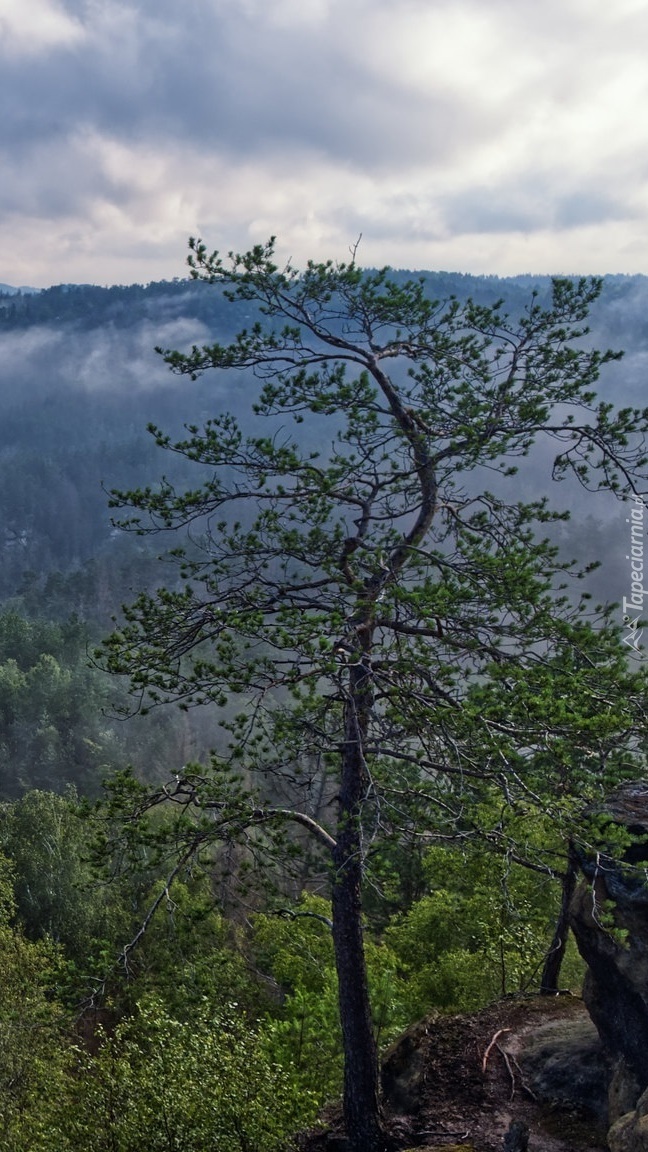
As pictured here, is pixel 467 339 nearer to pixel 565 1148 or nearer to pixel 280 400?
pixel 280 400

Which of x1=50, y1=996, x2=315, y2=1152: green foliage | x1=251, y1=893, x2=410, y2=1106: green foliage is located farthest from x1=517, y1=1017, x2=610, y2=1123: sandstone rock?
x1=251, y1=893, x2=410, y2=1106: green foliage

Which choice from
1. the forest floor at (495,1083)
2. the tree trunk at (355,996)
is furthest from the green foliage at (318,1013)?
the tree trunk at (355,996)

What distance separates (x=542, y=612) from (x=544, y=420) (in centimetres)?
272

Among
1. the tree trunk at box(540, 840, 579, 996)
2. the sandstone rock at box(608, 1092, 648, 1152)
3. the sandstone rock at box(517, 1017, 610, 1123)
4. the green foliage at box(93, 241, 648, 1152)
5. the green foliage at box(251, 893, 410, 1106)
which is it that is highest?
the green foliage at box(93, 241, 648, 1152)

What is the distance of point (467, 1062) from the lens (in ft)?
42.7

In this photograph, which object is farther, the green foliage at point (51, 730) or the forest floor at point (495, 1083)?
the green foliage at point (51, 730)

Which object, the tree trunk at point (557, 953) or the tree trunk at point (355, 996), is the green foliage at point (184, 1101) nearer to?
the tree trunk at point (355, 996)

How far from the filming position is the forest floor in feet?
37.4

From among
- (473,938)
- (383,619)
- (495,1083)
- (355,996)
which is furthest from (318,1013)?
(383,619)

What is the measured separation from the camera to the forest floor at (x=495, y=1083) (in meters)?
11.4

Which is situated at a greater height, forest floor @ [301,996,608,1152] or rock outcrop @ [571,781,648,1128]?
rock outcrop @ [571,781,648,1128]

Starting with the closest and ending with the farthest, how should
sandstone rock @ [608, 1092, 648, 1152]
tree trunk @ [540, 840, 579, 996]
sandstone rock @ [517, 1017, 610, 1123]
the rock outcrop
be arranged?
1. sandstone rock @ [608, 1092, 648, 1152]
2. the rock outcrop
3. sandstone rock @ [517, 1017, 610, 1123]
4. tree trunk @ [540, 840, 579, 996]

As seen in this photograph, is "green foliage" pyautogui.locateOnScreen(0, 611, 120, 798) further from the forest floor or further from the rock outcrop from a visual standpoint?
the rock outcrop

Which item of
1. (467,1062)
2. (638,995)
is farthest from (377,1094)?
(638,995)
